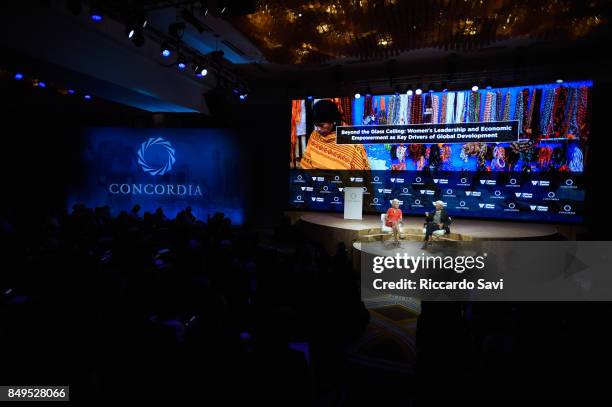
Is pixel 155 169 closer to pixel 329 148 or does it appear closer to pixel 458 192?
pixel 329 148

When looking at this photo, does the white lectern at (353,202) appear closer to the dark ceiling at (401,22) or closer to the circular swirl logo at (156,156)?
the dark ceiling at (401,22)

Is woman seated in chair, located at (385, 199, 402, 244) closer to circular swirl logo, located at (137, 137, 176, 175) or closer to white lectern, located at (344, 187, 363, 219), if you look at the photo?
white lectern, located at (344, 187, 363, 219)

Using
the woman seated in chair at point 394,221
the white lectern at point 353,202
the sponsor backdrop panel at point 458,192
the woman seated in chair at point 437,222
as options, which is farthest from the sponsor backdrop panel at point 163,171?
the woman seated in chair at point 437,222

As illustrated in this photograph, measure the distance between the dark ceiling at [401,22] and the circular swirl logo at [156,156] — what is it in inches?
319

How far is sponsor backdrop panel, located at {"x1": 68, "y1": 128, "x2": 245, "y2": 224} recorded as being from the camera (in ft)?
36.8

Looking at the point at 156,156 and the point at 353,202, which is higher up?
the point at 156,156

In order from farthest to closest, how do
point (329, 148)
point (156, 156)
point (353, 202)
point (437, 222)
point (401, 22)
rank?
point (156, 156), point (329, 148), point (353, 202), point (437, 222), point (401, 22)

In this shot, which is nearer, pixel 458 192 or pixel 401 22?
pixel 401 22

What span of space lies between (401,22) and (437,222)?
4.36 m

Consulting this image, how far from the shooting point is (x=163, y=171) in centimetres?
1134

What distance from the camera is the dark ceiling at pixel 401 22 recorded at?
10.8ft

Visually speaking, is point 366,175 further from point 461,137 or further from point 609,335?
point 609,335

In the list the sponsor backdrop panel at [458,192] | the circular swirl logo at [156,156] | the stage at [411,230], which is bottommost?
the stage at [411,230]

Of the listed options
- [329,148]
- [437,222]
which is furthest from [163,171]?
[437,222]
